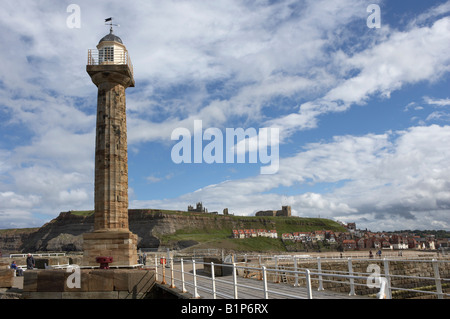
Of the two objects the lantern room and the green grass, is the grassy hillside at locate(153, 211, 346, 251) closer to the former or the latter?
the green grass

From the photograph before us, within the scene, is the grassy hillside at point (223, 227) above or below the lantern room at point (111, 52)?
below

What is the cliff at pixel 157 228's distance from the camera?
3474 inches

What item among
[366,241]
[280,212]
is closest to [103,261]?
[366,241]

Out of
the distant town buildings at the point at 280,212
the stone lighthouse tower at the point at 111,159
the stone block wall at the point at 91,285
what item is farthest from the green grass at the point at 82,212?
the stone block wall at the point at 91,285

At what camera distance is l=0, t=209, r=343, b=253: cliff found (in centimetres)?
8825

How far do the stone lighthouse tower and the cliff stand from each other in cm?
5989

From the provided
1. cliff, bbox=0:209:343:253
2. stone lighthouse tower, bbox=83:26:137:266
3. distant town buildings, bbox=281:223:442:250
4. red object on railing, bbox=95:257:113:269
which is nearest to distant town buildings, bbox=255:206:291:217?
cliff, bbox=0:209:343:253

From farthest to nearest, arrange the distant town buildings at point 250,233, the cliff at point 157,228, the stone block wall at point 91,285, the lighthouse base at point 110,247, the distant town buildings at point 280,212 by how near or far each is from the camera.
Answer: the distant town buildings at point 280,212
the distant town buildings at point 250,233
the cliff at point 157,228
the lighthouse base at point 110,247
the stone block wall at point 91,285

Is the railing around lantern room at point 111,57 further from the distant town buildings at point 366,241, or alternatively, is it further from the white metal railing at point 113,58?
the distant town buildings at point 366,241

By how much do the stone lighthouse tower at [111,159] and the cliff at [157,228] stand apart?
59.9 meters

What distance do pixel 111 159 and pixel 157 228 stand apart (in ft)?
253
